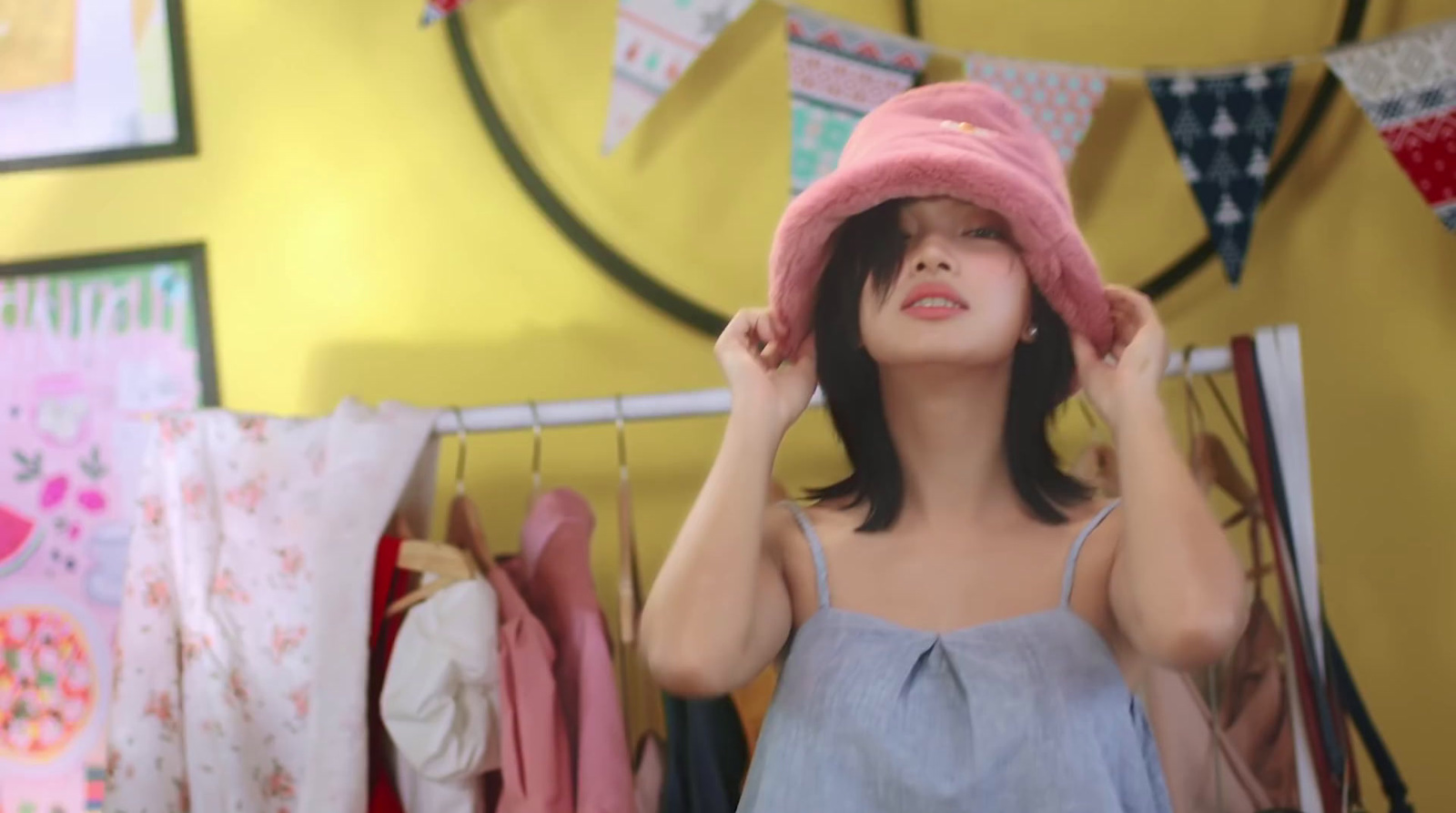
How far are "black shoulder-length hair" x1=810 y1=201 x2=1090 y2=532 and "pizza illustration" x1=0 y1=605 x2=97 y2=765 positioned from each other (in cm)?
113

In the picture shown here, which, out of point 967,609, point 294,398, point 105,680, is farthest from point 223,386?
point 967,609

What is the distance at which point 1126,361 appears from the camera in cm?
68

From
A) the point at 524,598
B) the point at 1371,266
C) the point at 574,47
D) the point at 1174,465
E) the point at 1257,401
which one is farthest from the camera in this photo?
the point at 574,47

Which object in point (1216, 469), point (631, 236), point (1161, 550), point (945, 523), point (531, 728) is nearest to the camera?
point (1161, 550)

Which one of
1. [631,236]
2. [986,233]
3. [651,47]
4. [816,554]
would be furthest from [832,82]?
[816,554]

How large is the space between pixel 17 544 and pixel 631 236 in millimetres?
859

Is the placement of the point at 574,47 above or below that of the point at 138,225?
above

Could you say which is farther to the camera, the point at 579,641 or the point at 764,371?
the point at 579,641

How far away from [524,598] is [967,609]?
1.80ft

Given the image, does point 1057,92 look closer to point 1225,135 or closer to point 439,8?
point 1225,135

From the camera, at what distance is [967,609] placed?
26.8 inches

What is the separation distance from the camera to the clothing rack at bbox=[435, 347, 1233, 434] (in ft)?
3.53

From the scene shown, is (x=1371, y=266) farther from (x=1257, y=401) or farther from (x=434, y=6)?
(x=434, y=6)

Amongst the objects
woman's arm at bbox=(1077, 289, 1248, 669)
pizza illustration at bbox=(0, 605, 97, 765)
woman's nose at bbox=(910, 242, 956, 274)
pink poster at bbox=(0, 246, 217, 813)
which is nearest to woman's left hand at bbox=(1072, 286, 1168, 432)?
woman's arm at bbox=(1077, 289, 1248, 669)
